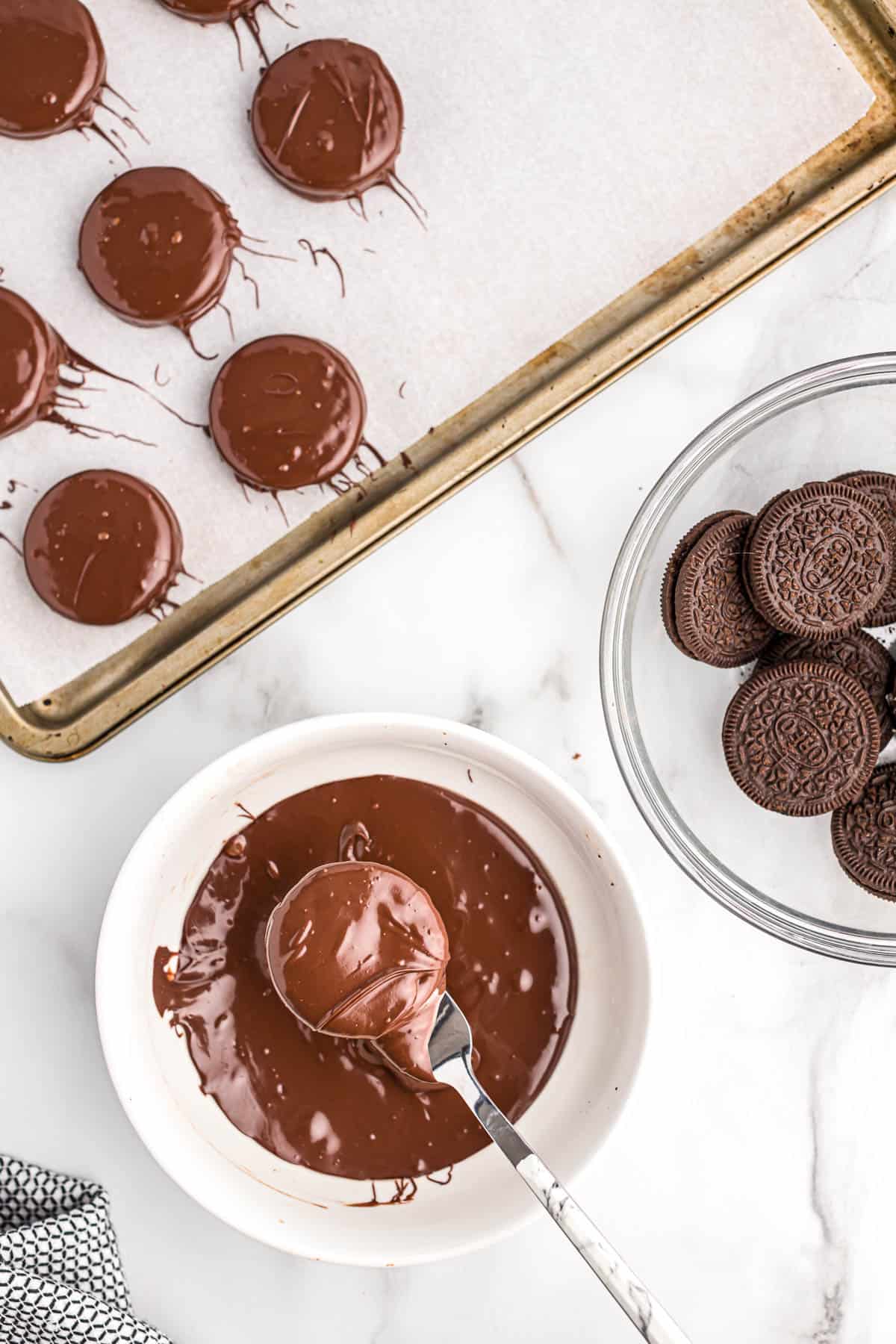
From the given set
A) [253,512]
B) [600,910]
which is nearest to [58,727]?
[253,512]

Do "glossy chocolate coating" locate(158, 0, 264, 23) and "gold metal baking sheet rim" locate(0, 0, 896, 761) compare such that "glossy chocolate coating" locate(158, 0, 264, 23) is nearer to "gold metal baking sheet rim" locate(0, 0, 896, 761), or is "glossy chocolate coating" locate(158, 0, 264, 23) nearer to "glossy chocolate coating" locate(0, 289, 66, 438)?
"glossy chocolate coating" locate(0, 289, 66, 438)

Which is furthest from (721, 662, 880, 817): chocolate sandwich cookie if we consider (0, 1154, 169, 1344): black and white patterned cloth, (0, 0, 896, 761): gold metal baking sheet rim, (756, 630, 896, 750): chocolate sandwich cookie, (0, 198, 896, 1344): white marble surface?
(0, 1154, 169, 1344): black and white patterned cloth

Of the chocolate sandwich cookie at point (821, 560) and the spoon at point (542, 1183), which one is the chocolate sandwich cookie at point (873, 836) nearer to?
the chocolate sandwich cookie at point (821, 560)

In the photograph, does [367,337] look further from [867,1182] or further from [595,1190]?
[867,1182]

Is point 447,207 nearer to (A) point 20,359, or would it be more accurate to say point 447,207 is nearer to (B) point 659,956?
(A) point 20,359

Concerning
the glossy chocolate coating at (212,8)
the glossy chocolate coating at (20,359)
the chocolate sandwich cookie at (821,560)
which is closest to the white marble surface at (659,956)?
the chocolate sandwich cookie at (821,560)

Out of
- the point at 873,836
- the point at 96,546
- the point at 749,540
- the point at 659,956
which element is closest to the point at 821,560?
the point at 749,540
